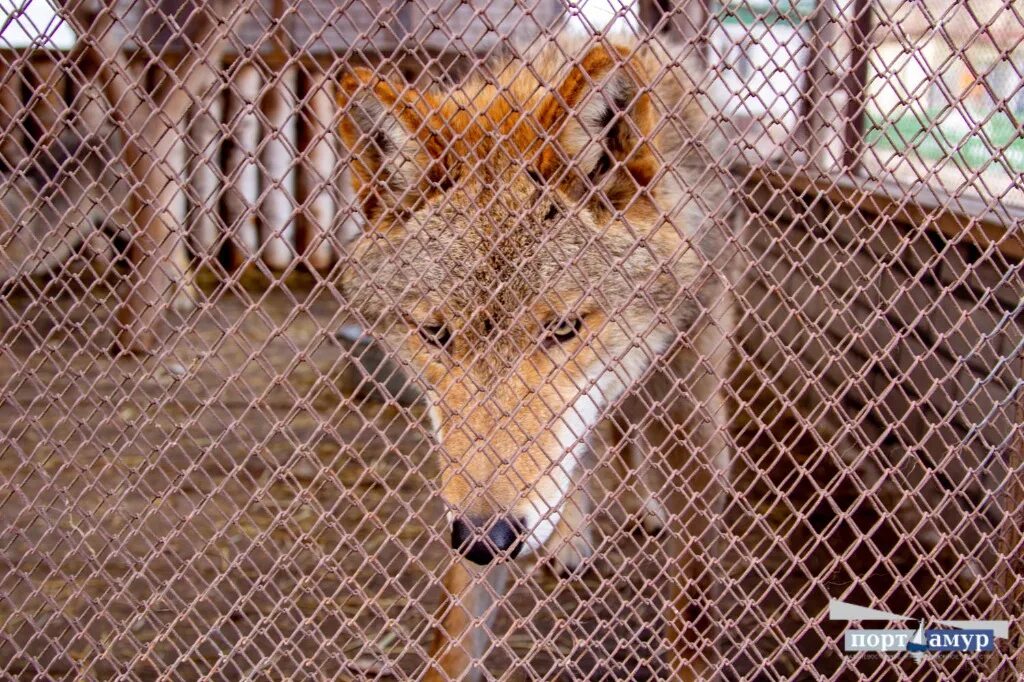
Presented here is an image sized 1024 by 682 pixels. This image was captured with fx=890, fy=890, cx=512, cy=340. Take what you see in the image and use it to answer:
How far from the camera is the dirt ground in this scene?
2156 mm

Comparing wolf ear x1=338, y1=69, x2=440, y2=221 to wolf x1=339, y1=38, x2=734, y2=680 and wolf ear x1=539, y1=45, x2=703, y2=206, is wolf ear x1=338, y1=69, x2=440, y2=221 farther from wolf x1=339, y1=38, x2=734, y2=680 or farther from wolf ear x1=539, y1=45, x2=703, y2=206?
wolf ear x1=539, y1=45, x2=703, y2=206

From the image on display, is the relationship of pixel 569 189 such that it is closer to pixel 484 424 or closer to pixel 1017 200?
pixel 484 424

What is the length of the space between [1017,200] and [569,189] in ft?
7.23

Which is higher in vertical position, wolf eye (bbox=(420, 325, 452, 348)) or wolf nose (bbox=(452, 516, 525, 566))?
wolf eye (bbox=(420, 325, 452, 348))

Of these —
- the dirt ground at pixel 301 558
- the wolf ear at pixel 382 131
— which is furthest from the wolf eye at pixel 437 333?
the wolf ear at pixel 382 131

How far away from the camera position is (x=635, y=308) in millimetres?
2795

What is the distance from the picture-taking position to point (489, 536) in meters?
2.21

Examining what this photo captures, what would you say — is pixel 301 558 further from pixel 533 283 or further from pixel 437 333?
pixel 533 283

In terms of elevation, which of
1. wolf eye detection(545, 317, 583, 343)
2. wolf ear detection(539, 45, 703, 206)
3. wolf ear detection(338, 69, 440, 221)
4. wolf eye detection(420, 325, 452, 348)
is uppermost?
wolf ear detection(539, 45, 703, 206)

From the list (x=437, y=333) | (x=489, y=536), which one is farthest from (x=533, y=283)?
(x=489, y=536)

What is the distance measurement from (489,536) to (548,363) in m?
0.54

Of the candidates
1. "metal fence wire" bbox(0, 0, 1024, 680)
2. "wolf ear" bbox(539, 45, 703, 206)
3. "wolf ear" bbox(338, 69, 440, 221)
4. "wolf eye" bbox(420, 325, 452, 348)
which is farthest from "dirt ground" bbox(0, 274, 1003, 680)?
"wolf ear" bbox(539, 45, 703, 206)

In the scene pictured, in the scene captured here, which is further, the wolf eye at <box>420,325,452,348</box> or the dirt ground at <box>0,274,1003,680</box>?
the wolf eye at <box>420,325,452,348</box>

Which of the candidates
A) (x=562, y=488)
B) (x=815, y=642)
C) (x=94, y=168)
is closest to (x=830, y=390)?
(x=815, y=642)
